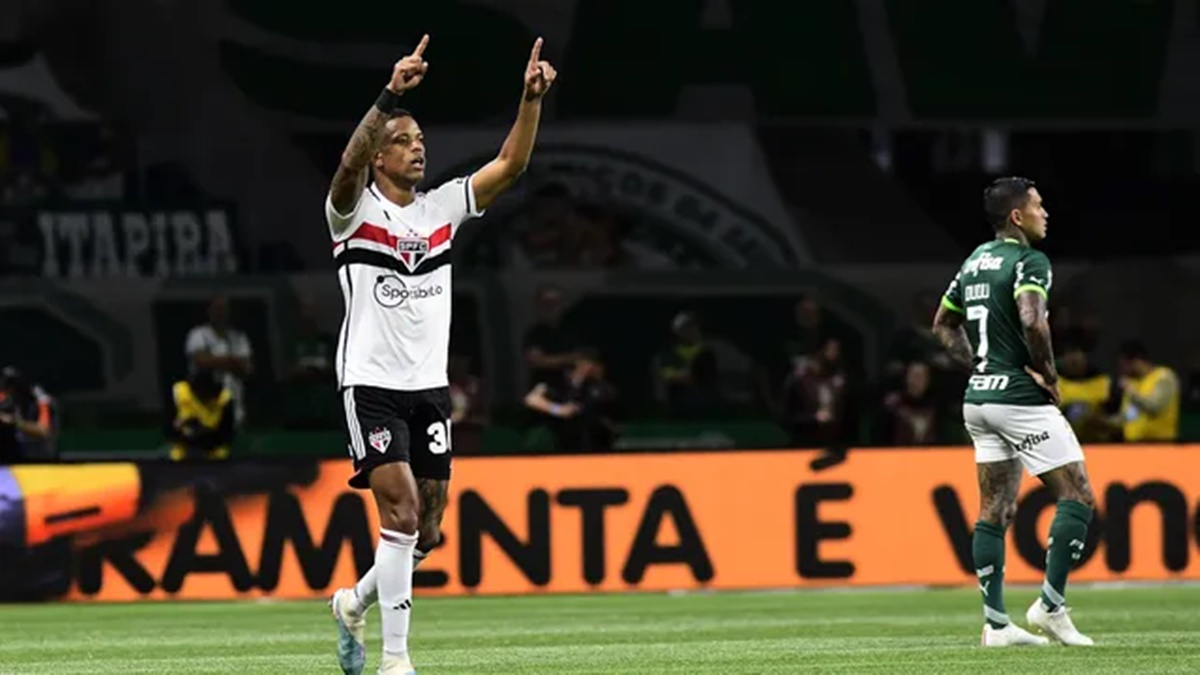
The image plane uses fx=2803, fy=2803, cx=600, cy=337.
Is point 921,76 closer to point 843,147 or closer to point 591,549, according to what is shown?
point 843,147

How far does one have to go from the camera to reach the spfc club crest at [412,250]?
1080cm

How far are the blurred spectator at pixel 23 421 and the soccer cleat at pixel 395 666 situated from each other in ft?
39.6

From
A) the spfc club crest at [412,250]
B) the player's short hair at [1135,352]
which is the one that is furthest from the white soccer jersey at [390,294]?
the player's short hair at [1135,352]

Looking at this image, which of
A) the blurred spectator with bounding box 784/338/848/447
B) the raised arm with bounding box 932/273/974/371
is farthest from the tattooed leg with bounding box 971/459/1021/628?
the blurred spectator with bounding box 784/338/848/447

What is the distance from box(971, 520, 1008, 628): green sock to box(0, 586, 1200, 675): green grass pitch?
0.67 ft

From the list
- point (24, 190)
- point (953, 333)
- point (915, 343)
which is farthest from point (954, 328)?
point (24, 190)

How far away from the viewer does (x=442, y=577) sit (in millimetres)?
19766

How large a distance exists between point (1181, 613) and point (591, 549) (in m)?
4.97

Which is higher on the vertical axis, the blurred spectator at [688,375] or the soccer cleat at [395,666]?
the blurred spectator at [688,375]

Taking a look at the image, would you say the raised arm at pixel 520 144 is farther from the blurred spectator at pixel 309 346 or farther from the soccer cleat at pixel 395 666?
the blurred spectator at pixel 309 346

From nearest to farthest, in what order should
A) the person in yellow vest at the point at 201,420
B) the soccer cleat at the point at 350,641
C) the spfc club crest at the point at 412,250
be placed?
the spfc club crest at the point at 412,250, the soccer cleat at the point at 350,641, the person in yellow vest at the point at 201,420

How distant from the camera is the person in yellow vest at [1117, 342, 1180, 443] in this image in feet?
73.1

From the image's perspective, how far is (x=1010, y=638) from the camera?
12922mm

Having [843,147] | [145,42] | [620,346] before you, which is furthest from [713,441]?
[145,42]
